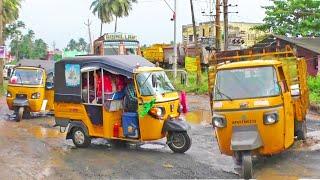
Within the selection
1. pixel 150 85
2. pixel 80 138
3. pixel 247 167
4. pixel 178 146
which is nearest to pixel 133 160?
pixel 178 146

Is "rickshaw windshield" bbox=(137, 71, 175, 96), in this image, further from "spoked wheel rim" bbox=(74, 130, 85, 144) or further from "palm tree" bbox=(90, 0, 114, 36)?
"palm tree" bbox=(90, 0, 114, 36)

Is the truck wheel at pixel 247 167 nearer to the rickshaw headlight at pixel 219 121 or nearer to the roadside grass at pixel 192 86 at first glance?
the rickshaw headlight at pixel 219 121

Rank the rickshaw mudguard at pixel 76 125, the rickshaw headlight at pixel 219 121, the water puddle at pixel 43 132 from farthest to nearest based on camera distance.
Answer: the water puddle at pixel 43 132, the rickshaw mudguard at pixel 76 125, the rickshaw headlight at pixel 219 121

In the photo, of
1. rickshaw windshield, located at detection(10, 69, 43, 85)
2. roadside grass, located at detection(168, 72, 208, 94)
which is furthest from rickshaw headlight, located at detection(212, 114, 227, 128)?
roadside grass, located at detection(168, 72, 208, 94)

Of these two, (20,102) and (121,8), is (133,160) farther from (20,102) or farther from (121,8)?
(121,8)

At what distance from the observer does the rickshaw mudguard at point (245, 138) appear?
9.06m

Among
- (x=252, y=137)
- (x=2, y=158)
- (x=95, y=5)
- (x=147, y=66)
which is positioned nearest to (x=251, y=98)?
(x=252, y=137)

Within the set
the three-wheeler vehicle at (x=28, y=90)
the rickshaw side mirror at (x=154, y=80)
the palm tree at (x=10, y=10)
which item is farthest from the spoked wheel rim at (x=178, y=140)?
the palm tree at (x=10, y=10)

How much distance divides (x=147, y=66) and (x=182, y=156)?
259cm

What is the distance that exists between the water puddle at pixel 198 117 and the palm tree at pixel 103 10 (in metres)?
50.9

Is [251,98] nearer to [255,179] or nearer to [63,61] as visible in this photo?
[255,179]

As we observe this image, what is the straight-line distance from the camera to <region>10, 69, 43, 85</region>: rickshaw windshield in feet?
62.8

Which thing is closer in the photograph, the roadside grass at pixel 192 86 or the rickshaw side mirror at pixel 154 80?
the rickshaw side mirror at pixel 154 80

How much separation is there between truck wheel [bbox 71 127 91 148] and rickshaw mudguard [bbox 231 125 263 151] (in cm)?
486
